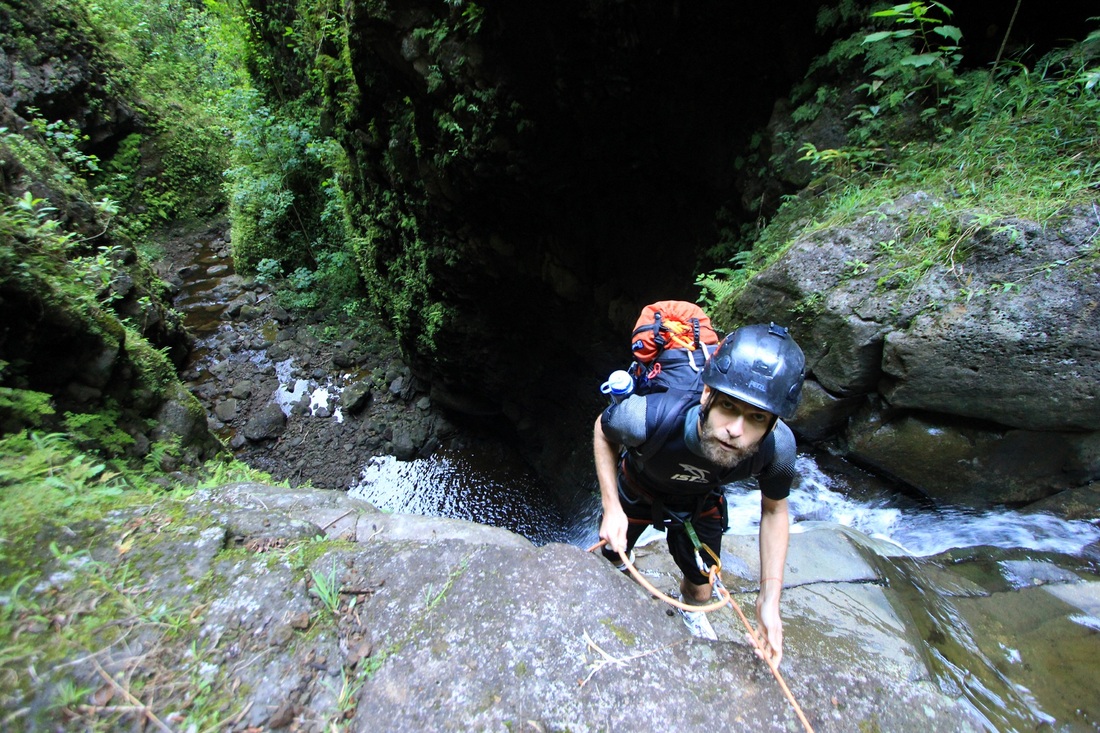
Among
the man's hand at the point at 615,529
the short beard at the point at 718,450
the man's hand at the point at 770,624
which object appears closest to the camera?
the man's hand at the point at 770,624

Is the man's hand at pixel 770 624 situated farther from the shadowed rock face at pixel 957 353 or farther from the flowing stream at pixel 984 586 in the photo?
the shadowed rock face at pixel 957 353

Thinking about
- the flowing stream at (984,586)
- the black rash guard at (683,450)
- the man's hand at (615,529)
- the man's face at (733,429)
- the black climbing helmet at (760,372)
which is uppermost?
the black climbing helmet at (760,372)

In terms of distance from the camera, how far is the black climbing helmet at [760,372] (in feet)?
6.17

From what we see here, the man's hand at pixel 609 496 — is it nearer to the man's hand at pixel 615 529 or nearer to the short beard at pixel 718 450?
the man's hand at pixel 615 529

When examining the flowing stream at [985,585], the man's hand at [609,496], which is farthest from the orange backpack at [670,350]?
the flowing stream at [985,585]

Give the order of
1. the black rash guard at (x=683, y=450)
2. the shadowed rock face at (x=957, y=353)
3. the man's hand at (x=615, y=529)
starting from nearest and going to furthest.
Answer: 1. the black rash guard at (x=683, y=450)
2. the man's hand at (x=615, y=529)
3. the shadowed rock face at (x=957, y=353)

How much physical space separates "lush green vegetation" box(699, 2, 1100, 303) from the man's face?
2.46 meters

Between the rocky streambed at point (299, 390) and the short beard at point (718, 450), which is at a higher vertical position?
the short beard at point (718, 450)

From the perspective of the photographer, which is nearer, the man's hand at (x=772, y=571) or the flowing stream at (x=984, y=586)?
the man's hand at (x=772, y=571)

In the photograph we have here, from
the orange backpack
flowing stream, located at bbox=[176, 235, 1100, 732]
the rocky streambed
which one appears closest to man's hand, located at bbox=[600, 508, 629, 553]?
the orange backpack

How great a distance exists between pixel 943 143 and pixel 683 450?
3.76m

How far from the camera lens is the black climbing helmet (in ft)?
6.17

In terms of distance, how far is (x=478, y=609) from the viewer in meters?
1.81

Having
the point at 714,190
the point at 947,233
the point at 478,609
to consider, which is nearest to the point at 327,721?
the point at 478,609
